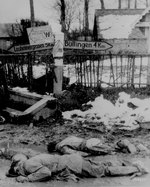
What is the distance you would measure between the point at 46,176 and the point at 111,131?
2.99 metres

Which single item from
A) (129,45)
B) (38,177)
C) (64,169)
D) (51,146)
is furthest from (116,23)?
(38,177)

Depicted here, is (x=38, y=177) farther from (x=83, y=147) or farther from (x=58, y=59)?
(x=58, y=59)

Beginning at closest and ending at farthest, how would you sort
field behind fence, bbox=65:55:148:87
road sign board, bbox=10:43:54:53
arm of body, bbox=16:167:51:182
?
arm of body, bbox=16:167:51:182
road sign board, bbox=10:43:54:53
field behind fence, bbox=65:55:148:87

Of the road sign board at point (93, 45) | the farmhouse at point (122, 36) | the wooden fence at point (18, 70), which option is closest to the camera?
the road sign board at point (93, 45)

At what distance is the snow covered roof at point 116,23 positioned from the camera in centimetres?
2759

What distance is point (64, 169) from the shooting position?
17.9 ft

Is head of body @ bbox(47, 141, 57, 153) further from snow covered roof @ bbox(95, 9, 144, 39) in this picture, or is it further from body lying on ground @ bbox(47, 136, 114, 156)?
snow covered roof @ bbox(95, 9, 144, 39)

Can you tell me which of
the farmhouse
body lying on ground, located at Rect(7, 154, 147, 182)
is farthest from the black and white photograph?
the farmhouse

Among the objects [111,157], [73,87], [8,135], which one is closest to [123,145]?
[111,157]

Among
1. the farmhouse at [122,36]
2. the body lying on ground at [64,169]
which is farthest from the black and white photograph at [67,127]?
the farmhouse at [122,36]

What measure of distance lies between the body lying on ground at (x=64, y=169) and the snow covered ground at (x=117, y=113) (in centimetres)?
263

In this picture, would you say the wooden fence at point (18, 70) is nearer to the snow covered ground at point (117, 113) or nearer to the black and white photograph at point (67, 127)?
the black and white photograph at point (67, 127)

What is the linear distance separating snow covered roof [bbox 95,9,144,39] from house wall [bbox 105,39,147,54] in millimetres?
480

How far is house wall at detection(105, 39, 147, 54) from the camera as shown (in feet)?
90.7
